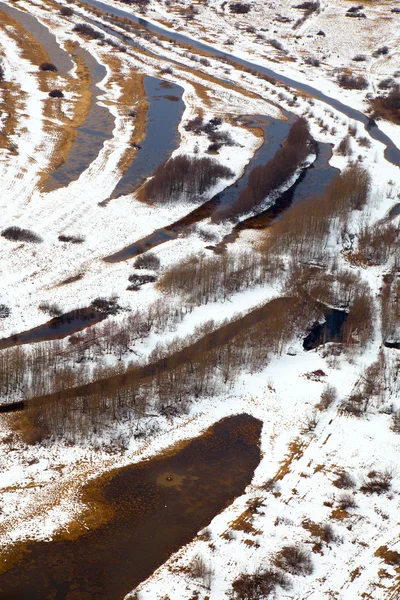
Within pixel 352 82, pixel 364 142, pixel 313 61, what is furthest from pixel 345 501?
pixel 313 61

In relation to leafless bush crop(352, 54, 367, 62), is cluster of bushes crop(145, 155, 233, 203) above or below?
below

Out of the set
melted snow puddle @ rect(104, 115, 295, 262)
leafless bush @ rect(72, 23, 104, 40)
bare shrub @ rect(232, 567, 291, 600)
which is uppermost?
leafless bush @ rect(72, 23, 104, 40)

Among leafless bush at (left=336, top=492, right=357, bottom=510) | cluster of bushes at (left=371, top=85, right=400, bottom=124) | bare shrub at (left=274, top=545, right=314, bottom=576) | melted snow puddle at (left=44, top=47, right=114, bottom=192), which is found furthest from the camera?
cluster of bushes at (left=371, top=85, right=400, bottom=124)

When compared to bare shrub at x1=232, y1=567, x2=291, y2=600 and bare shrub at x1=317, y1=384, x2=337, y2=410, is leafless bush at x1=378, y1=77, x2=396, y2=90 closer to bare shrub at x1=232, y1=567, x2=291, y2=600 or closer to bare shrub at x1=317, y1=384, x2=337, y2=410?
bare shrub at x1=317, y1=384, x2=337, y2=410

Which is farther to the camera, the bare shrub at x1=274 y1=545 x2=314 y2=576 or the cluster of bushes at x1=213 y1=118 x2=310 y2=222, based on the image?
the cluster of bushes at x1=213 y1=118 x2=310 y2=222

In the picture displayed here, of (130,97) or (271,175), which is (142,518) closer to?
(271,175)

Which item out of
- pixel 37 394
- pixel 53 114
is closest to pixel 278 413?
pixel 37 394

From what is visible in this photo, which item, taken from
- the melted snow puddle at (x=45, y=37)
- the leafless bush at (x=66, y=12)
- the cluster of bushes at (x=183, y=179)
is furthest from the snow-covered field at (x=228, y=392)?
the leafless bush at (x=66, y=12)

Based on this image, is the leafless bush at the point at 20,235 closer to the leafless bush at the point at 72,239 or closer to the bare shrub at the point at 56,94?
the leafless bush at the point at 72,239

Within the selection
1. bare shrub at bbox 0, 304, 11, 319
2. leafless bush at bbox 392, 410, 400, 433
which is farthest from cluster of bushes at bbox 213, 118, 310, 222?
leafless bush at bbox 392, 410, 400, 433
